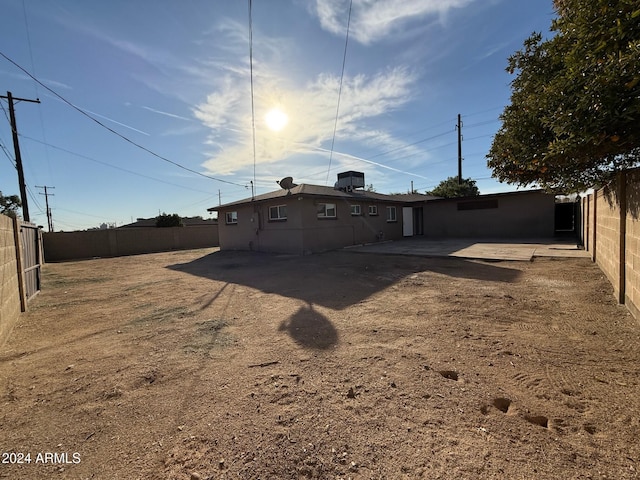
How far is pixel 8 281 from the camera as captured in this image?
4.41 meters

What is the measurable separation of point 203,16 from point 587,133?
847 centimetres

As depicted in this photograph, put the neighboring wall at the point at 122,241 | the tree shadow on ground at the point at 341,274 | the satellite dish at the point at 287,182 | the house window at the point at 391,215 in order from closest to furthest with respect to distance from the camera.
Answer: the tree shadow on ground at the point at 341,274 → the satellite dish at the point at 287,182 → the neighboring wall at the point at 122,241 → the house window at the point at 391,215

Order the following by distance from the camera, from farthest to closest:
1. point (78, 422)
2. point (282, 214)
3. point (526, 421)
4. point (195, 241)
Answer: point (195, 241)
point (282, 214)
point (78, 422)
point (526, 421)

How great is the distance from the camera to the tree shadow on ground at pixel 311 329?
3.48 metres

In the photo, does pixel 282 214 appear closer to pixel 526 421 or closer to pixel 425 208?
pixel 425 208

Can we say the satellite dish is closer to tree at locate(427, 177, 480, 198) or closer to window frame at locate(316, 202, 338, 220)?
window frame at locate(316, 202, 338, 220)

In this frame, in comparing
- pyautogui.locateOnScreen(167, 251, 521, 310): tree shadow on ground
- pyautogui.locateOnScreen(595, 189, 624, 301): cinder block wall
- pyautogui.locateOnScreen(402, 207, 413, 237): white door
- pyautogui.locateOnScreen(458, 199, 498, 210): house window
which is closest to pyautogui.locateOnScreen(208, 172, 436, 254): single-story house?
pyautogui.locateOnScreen(402, 207, 413, 237): white door

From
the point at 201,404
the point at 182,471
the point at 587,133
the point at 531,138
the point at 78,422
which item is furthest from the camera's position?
the point at 531,138

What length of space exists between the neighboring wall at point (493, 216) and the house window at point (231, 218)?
40.8 feet

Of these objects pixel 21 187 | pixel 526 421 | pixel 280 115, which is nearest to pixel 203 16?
pixel 280 115

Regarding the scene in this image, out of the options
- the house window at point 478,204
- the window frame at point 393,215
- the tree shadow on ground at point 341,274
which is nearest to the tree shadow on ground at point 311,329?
the tree shadow on ground at point 341,274

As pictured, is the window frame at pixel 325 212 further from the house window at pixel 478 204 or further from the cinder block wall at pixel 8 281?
the cinder block wall at pixel 8 281

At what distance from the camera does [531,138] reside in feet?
15.6

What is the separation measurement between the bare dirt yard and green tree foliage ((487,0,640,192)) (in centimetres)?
228
